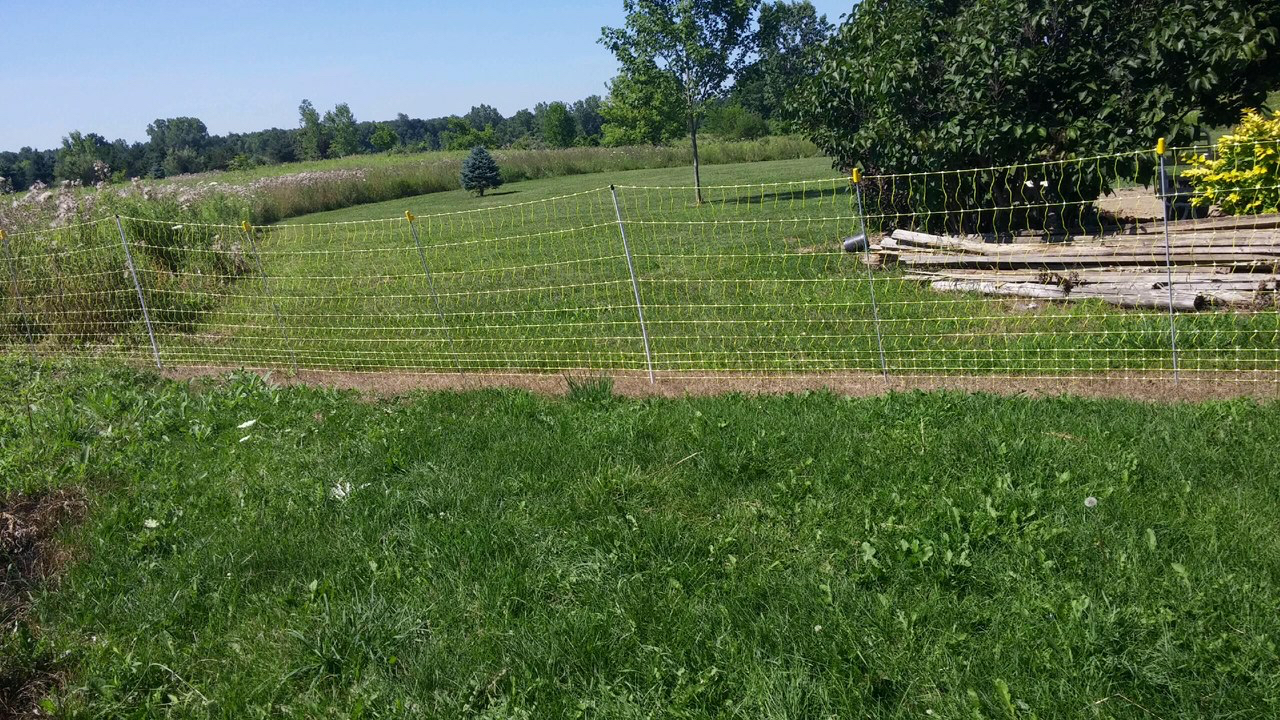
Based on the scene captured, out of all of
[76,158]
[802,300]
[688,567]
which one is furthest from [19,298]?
[76,158]

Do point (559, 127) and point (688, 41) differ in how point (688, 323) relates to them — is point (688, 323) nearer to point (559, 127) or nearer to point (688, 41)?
point (688, 41)

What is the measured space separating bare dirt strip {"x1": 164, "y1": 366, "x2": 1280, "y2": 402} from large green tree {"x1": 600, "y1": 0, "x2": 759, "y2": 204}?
40.5 ft

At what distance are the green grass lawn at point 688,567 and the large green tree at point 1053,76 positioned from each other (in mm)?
4604

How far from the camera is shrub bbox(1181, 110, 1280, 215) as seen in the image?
7.78 m

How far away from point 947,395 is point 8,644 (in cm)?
475

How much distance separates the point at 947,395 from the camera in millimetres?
5332

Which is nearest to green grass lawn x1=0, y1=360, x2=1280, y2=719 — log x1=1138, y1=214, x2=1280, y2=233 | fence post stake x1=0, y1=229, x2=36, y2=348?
log x1=1138, y1=214, x2=1280, y2=233

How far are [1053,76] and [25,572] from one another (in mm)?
→ 9187

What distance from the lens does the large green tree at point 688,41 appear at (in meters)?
18.9

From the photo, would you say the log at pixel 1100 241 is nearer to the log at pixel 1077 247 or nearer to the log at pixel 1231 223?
the log at pixel 1077 247

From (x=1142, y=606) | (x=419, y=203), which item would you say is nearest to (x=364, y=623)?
(x=1142, y=606)

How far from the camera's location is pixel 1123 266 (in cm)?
762

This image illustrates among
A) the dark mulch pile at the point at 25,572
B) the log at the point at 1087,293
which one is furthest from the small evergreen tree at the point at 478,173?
the dark mulch pile at the point at 25,572

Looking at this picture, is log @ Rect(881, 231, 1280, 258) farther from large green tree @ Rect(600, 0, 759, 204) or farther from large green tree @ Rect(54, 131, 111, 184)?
large green tree @ Rect(54, 131, 111, 184)
